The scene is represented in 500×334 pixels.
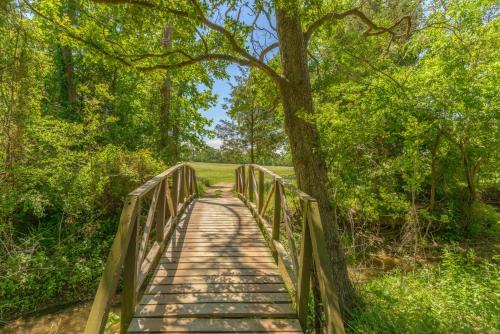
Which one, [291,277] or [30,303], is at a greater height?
[291,277]

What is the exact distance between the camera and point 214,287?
9.85ft

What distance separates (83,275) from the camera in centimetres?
552

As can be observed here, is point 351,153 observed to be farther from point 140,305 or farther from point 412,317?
point 140,305

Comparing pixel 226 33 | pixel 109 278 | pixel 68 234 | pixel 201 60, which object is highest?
pixel 226 33

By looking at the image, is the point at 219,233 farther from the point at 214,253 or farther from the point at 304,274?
the point at 304,274

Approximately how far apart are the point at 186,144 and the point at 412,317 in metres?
10.5

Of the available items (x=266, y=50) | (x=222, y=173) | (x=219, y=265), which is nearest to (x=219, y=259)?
(x=219, y=265)

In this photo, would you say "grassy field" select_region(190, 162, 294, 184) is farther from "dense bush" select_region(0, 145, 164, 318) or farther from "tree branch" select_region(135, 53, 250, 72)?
"tree branch" select_region(135, 53, 250, 72)

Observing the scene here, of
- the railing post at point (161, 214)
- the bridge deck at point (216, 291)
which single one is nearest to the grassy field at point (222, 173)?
the bridge deck at point (216, 291)

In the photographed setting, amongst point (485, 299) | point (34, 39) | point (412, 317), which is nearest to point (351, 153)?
point (412, 317)

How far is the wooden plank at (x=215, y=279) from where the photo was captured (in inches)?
122

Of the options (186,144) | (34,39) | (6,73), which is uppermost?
(34,39)

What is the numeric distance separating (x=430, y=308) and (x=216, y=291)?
2438mm

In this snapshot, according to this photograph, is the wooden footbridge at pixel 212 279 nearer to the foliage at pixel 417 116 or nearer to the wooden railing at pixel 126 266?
the wooden railing at pixel 126 266
